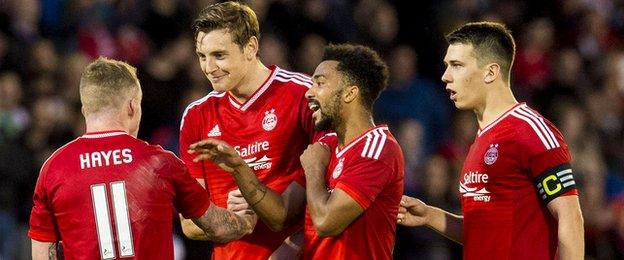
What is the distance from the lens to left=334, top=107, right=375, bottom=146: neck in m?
6.89

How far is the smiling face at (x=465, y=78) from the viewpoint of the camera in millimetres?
6992

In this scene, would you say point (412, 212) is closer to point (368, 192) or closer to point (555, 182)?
point (368, 192)

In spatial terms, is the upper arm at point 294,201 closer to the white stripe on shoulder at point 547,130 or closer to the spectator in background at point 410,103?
the white stripe on shoulder at point 547,130

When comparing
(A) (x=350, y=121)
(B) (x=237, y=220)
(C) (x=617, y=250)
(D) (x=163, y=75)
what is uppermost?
(D) (x=163, y=75)

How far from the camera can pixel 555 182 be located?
6605 millimetres

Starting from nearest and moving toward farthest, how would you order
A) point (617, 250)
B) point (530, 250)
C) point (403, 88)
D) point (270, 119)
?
point (530, 250) < point (270, 119) < point (617, 250) < point (403, 88)

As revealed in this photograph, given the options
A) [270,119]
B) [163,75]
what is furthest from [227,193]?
[163,75]

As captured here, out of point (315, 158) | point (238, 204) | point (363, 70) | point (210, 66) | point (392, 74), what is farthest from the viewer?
point (392, 74)

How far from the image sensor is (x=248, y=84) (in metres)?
7.44

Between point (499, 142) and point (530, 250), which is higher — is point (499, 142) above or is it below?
above

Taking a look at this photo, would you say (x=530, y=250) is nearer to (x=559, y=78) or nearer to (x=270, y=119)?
(x=270, y=119)

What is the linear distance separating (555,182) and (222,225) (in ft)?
5.72

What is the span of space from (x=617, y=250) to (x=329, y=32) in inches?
152

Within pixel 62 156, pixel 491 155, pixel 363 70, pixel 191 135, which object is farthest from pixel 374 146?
pixel 62 156
